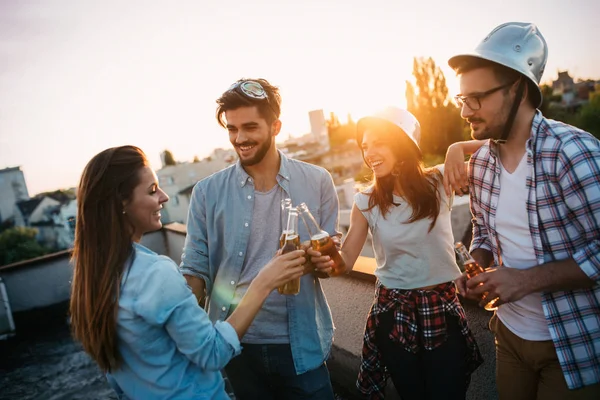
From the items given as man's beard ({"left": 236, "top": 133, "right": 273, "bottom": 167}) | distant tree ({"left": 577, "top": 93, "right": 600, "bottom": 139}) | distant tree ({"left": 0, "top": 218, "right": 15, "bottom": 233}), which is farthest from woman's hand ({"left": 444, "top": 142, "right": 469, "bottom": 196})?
distant tree ({"left": 0, "top": 218, "right": 15, "bottom": 233})

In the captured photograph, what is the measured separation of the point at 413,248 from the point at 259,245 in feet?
3.24

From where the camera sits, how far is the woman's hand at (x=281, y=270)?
1.79m

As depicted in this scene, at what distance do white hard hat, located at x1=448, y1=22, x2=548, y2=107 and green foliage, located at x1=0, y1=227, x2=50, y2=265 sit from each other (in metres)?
41.4

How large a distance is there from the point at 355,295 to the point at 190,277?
69.9 inches

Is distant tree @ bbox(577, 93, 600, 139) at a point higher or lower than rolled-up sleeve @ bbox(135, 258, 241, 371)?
lower

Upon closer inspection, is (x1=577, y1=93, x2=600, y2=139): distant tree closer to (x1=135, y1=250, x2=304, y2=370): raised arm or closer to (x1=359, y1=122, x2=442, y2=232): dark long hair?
(x1=359, y1=122, x2=442, y2=232): dark long hair

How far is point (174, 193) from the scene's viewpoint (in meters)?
41.5

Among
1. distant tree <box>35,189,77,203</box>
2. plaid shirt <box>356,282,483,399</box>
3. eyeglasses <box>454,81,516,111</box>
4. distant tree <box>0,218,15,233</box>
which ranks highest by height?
eyeglasses <box>454,81,516,111</box>

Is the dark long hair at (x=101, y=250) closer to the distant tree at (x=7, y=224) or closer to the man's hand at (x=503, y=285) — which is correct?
the man's hand at (x=503, y=285)

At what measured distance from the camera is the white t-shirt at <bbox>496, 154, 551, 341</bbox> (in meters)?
1.77

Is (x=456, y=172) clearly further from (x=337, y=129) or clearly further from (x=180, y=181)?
(x=337, y=129)

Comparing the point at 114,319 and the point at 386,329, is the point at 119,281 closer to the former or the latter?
the point at 114,319

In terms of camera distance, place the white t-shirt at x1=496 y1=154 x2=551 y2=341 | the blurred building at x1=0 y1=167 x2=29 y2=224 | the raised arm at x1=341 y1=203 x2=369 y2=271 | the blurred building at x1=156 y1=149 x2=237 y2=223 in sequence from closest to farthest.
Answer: the white t-shirt at x1=496 y1=154 x2=551 y2=341, the raised arm at x1=341 y1=203 x2=369 y2=271, the blurred building at x1=156 y1=149 x2=237 y2=223, the blurred building at x1=0 y1=167 x2=29 y2=224

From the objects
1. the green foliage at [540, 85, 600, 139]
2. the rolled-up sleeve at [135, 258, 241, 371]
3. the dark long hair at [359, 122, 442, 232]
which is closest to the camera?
the rolled-up sleeve at [135, 258, 241, 371]
